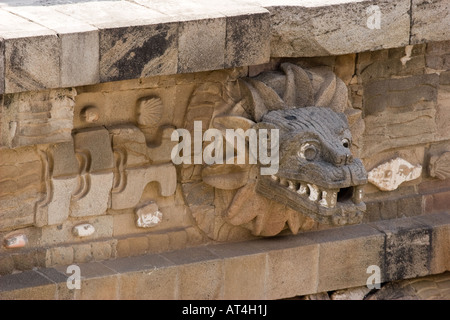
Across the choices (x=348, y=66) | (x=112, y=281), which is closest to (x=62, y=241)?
(x=112, y=281)

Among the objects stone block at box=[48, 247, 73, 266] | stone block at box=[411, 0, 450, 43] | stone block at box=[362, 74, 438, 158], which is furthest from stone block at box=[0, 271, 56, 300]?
stone block at box=[411, 0, 450, 43]

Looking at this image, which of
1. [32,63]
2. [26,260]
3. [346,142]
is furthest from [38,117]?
[346,142]

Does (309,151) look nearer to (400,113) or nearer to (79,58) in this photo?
(400,113)

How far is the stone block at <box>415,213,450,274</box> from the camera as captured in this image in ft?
26.5

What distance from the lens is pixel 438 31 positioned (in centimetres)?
741

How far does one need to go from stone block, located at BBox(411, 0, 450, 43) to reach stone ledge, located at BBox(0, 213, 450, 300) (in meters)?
1.38

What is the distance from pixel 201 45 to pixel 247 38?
32 cm

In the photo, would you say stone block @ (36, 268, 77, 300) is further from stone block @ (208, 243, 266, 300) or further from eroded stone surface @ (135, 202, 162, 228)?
stone block @ (208, 243, 266, 300)

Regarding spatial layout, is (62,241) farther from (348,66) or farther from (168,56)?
(348,66)

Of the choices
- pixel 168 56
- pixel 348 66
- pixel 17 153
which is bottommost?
pixel 17 153

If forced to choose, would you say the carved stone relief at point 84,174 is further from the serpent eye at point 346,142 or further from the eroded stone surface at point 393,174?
the eroded stone surface at point 393,174

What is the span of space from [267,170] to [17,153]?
1.50m

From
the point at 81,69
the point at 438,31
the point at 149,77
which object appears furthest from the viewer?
the point at 438,31

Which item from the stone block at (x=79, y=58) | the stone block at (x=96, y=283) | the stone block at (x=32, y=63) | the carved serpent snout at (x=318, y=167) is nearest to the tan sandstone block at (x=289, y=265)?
the carved serpent snout at (x=318, y=167)
